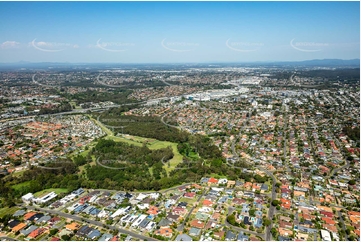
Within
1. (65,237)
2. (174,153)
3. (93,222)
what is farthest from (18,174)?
(174,153)

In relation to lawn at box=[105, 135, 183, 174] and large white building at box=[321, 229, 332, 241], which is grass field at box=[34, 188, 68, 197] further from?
large white building at box=[321, 229, 332, 241]

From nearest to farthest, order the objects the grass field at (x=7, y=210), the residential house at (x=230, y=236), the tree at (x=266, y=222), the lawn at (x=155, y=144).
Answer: the residential house at (x=230, y=236)
the tree at (x=266, y=222)
the grass field at (x=7, y=210)
the lawn at (x=155, y=144)

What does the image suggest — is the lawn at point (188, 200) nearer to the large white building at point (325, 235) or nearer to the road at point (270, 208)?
the road at point (270, 208)

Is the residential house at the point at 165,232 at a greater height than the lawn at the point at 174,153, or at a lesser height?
lesser

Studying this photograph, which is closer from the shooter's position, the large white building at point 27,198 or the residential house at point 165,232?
the residential house at point 165,232

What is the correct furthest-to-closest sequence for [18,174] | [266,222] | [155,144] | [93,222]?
[155,144] < [18,174] < [93,222] < [266,222]

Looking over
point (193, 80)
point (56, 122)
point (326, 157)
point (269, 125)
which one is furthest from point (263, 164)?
point (193, 80)

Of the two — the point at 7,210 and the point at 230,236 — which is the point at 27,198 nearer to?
the point at 7,210

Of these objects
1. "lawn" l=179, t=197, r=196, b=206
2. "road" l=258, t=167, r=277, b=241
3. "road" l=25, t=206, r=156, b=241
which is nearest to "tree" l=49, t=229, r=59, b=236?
"road" l=25, t=206, r=156, b=241

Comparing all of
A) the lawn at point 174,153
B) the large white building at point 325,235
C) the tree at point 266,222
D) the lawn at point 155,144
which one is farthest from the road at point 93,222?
the lawn at point 155,144

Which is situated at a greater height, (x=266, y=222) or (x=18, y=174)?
(x=266, y=222)

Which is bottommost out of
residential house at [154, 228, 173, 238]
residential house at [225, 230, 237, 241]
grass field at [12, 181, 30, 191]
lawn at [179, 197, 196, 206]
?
grass field at [12, 181, 30, 191]
